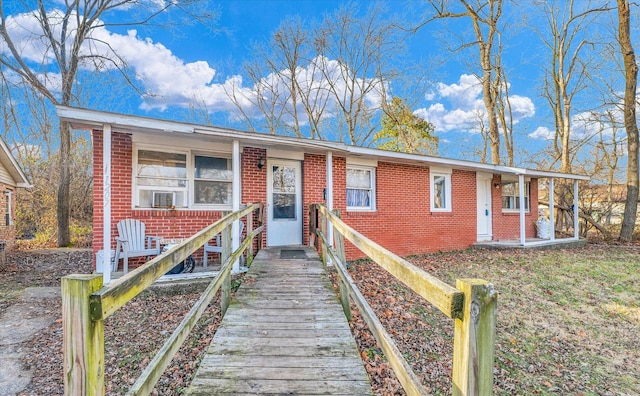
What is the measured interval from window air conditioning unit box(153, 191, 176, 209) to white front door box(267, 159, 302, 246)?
2.10 meters

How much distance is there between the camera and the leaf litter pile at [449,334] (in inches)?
127

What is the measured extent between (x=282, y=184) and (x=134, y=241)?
3.39 m

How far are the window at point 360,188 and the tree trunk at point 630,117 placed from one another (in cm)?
1202

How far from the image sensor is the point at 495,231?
1166 cm

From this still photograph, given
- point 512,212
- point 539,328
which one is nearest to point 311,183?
point 539,328

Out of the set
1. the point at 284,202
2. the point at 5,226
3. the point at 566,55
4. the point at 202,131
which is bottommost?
the point at 5,226

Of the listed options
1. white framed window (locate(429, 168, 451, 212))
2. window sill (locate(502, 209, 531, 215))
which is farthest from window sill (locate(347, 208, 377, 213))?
window sill (locate(502, 209, 531, 215))

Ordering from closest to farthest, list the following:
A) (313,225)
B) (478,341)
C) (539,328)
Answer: (478,341)
(539,328)
(313,225)

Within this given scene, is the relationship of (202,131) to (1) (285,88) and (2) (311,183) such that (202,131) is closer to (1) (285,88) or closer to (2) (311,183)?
(2) (311,183)

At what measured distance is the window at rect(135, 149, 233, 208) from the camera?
6258 mm

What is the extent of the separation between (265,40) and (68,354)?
2152cm

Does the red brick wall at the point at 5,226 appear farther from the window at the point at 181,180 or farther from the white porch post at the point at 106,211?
the white porch post at the point at 106,211

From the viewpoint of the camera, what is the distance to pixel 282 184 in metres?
7.70

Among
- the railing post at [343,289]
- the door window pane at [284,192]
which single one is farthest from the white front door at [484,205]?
the railing post at [343,289]
